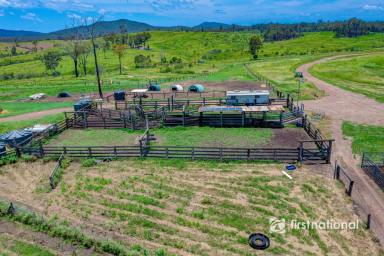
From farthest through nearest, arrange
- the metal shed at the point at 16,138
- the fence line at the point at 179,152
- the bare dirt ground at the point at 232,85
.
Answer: the bare dirt ground at the point at 232,85
the metal shed at the point at 16,138
the fence line at the point at 179,152

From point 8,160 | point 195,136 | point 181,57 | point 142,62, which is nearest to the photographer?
point 8,160

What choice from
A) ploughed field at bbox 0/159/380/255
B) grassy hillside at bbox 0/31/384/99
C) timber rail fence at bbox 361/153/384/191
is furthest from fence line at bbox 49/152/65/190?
grassy hillside at bbox 0/31/384/99

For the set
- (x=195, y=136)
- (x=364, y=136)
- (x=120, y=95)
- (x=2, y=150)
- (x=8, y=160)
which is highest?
(x=120, y=95)

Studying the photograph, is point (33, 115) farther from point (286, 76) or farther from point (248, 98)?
point (286, 76)

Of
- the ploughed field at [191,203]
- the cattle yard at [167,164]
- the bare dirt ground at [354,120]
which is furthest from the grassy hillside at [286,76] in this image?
the ploughed field at [191,203]

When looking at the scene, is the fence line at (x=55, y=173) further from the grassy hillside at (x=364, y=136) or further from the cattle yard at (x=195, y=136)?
the grassy hillside at (x=364, y=136)

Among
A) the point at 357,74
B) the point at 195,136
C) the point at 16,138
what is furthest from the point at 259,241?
the point at 357,74

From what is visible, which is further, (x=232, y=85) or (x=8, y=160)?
(x=232, y=85)
